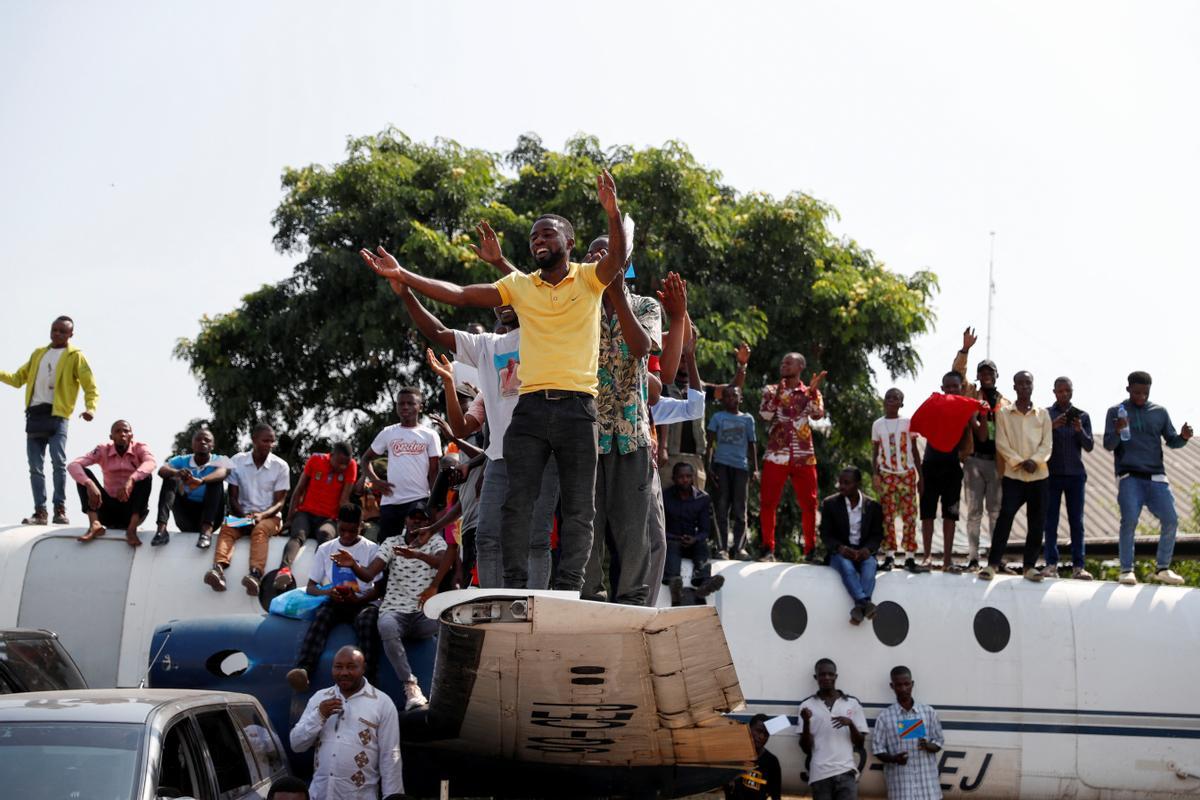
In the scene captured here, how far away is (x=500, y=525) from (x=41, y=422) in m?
8.39

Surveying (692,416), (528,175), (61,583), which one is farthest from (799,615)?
(528,175)

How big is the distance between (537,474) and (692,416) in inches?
83.5

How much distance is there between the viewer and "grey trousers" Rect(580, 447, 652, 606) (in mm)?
8039

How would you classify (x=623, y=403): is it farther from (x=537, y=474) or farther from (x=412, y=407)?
(x=412, y=407)

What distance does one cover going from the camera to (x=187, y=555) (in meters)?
13.7

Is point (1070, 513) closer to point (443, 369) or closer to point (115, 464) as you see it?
point (443, 369)

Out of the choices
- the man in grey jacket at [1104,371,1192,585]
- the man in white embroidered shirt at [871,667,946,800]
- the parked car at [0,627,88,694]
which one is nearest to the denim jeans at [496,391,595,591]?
the parked car at [0,627,88,694]

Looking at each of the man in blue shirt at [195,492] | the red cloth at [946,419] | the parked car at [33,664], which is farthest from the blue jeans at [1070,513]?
the parked car at [33,664]

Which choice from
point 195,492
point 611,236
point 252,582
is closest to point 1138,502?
point 611,236

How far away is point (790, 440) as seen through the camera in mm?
14055

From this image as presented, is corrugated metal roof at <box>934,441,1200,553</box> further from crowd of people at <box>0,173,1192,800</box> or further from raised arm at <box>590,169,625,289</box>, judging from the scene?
raised arm at <box>590,169,625,289</box>

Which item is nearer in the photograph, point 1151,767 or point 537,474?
point 537,474

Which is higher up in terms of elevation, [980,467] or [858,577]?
[980,467]

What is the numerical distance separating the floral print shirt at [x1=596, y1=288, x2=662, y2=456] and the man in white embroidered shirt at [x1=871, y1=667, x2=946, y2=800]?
613cm
